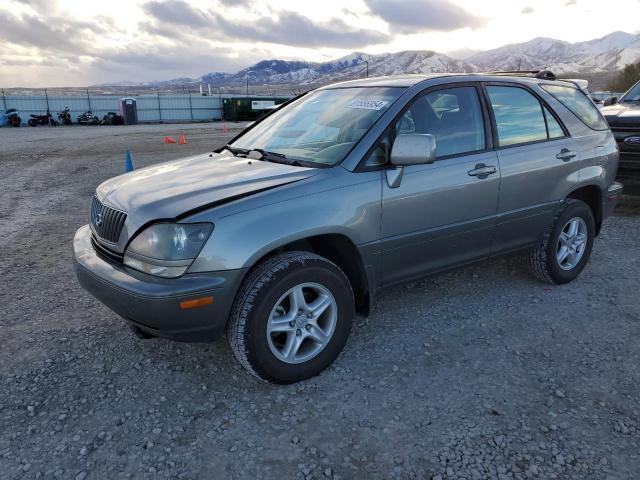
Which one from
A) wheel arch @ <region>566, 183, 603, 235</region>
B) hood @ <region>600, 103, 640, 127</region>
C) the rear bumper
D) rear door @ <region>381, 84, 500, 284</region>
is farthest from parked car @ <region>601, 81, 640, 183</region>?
rear door @ <region>381, 84, 500, 284</region>

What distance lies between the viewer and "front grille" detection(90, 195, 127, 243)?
3012mm

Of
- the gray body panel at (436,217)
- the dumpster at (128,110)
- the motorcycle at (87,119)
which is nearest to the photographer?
the gray body panel at (436,217)

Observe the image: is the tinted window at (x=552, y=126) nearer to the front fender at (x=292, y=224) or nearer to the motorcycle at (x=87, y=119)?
the front fender at (x=292, y=224)

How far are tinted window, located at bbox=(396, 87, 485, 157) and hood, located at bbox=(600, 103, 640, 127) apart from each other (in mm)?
4342

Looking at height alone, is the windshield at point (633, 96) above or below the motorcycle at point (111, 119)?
above

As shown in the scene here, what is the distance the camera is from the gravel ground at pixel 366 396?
2475 mm

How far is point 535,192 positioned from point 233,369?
8.99 ft

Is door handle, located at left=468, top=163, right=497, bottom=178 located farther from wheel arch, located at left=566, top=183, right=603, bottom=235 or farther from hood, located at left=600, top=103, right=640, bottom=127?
hood, located at left=600, top=103, right=640, bottom=127

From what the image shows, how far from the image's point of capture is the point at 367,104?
3.60 m

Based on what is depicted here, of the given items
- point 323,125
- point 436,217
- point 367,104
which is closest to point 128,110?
point 323,125

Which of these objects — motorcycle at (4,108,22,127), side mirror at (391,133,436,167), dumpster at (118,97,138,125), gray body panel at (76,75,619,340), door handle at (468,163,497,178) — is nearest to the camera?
gray body panel at (76,75,619,340)

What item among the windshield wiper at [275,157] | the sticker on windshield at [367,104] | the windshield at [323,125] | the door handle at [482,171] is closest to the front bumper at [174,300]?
the windshield wiper at [275,157]

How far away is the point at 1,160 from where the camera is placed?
45.7 ft

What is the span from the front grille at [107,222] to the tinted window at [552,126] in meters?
3.44
